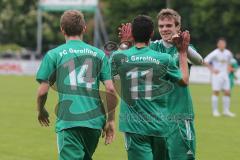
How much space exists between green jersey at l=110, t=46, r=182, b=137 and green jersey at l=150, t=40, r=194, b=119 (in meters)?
0.60

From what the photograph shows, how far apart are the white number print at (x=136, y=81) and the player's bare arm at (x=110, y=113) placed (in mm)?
210

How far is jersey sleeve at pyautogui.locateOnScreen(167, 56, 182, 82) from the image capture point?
253 inches

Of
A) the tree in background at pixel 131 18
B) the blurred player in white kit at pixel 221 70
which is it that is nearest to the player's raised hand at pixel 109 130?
the blurred player in white kit at pixel 221 70

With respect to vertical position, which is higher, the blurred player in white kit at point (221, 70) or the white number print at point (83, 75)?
the blurred player in white kit at point (221, 70)

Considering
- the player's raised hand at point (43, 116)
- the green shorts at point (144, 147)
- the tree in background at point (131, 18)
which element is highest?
the tree in background at point (131, 18)

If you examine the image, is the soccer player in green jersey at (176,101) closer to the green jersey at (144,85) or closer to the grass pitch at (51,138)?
the green jersey at (144,85)

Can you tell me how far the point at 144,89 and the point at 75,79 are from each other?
0.68 meters

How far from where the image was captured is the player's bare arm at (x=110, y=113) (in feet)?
21.4

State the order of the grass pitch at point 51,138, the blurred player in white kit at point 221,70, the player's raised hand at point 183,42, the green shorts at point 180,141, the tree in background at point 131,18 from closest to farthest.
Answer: the player's raised hand at point 183,42 < the green shorts at point 180,141 < the grass pitch at point 51,138 < the blurred player in white kit at point 221,70 < the tree in background at point 131,18

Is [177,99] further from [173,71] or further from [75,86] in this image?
[75,86]

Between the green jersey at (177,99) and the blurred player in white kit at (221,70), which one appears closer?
the green jersey at (177,99)

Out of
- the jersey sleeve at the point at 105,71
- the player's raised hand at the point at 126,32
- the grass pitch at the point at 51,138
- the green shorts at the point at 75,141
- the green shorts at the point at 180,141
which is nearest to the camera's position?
the green shorts at the point at 75,141

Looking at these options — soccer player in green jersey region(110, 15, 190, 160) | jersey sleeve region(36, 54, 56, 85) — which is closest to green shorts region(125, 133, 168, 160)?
soccer player in green jersey region(110, 15, 190, 160)

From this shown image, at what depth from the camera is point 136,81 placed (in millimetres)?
6449
